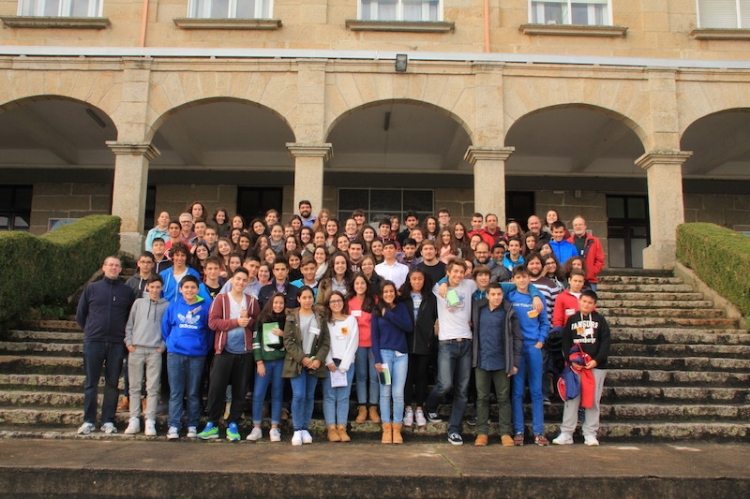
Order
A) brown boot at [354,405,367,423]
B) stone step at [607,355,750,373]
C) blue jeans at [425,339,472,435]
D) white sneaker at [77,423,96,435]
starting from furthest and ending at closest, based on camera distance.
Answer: stone step at [607,355,750,373]
brown boot at [354,405,367,423]
blue jeans at [425,339,472,435]
white sneaker at [77,423,96,435]

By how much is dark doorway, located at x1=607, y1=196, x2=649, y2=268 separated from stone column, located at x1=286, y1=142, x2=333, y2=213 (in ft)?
29.2

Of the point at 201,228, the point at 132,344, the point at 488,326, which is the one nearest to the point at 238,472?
the point at 132,344

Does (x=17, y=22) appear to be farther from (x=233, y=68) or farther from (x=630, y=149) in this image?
(x=630, y=149)

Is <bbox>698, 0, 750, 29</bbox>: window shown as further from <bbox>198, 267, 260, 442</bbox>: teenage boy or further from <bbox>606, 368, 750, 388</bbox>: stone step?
<bbox>198, 267, 260, 442</bbox>: teenage boy

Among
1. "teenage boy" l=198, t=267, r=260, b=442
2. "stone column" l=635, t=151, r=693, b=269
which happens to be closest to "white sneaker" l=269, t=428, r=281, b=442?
"teenage boy" l=198, t=267, r=260, b=442

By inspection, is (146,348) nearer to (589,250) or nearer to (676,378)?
(589,250)

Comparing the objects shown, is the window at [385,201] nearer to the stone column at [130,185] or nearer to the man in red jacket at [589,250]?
the stone column at [130,185]

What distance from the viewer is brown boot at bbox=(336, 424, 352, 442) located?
5445mm

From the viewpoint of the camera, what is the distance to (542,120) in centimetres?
1307

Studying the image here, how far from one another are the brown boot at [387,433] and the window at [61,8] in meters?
11.0

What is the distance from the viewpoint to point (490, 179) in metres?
11.1

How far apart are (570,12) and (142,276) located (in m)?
10.5

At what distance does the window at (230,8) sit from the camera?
39.8 ft

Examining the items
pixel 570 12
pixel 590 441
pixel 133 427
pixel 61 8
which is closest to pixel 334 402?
pixel 133 427
